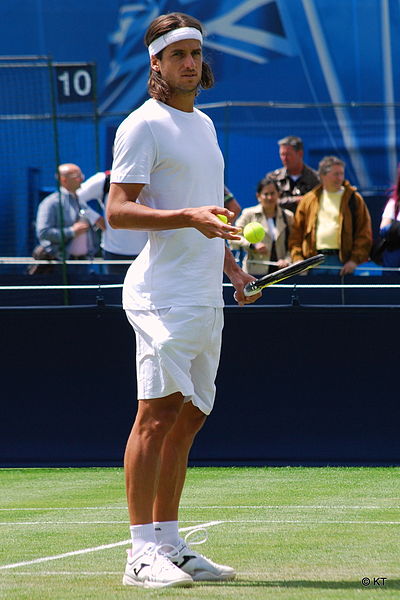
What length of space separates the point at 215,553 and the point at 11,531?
1434 mm

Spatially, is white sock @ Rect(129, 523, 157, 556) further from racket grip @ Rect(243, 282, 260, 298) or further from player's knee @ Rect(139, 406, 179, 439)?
racket grip @ Rect(243, 282, 260, 298)

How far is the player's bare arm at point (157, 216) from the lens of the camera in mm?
4395

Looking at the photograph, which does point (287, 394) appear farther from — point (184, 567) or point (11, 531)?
point (184, 567)

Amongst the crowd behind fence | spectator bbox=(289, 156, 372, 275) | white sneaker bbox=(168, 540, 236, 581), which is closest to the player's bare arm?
white sneaker bbox=(168, 540, 236, 581)

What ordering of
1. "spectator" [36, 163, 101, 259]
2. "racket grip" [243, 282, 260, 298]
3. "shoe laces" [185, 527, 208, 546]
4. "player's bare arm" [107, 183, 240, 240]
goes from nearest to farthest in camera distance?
"player's bare arm" [107, 183, 240, 240] < "racket grip" [243, 282, 260, 298] < "shoe laces" [185, 527, 208, 546] < "spectator" [36, 163, 101, 259]

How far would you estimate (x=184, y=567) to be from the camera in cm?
470

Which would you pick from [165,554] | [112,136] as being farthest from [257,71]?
[165,554]

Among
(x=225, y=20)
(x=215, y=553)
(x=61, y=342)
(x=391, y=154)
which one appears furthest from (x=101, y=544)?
(x=225, y=20)

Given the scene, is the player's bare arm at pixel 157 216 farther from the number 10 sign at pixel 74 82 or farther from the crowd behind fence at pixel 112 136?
the crowd behind fence at pixel 112 136

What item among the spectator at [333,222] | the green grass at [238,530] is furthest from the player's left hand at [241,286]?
the spectator at [333,222]

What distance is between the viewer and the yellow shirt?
10.6 m

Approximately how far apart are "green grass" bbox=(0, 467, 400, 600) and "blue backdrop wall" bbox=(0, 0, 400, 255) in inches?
177

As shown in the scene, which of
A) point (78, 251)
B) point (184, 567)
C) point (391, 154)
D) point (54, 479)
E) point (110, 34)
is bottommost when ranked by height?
point (54, 479)

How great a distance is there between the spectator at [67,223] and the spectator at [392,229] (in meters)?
2.72
